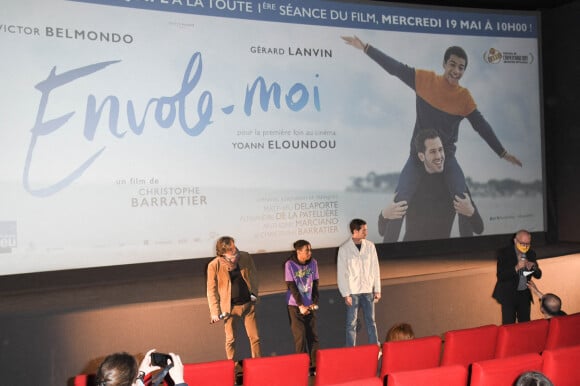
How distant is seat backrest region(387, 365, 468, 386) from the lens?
3.29 meters

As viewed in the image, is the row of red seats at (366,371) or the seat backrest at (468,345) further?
the seat backrest at (468,345)

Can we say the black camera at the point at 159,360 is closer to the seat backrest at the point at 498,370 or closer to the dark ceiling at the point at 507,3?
the seat backrest at the point at 498,370

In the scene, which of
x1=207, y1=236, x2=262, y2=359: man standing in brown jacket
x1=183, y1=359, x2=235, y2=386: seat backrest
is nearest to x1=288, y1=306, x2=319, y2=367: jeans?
x1=207, y1=236, x2=262, y2=359: man standing in brown jacket

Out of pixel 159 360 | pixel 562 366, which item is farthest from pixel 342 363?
pixel 159 360

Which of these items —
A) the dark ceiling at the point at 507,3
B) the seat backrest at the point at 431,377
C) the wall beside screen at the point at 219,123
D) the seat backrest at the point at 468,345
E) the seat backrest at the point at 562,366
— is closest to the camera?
the seat backrest at the point at 431,377

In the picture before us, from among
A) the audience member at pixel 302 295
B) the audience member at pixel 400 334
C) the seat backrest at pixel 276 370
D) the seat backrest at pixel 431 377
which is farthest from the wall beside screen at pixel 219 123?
the seat backrest at pixel 431 377

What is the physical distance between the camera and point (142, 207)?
7453 mm

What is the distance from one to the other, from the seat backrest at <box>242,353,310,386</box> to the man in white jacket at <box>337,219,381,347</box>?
2.30 meters

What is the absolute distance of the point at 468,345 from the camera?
4598 millimetres

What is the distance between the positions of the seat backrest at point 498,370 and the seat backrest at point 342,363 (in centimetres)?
93

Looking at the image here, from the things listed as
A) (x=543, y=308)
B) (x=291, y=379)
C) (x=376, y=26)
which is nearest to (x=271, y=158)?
(x=376, y=26)

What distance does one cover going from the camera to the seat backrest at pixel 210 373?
363cm

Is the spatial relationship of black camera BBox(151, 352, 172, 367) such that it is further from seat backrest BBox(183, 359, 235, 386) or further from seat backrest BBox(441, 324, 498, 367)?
seat backrest BBox(441, 324, 498, 367)

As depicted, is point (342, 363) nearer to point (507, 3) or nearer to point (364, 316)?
Result: point (364, 316)
